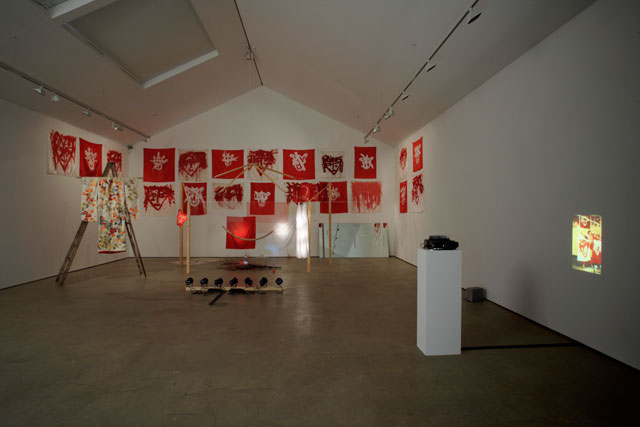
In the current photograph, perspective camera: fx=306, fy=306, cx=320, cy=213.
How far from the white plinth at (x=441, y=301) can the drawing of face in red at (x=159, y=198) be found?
23.0 feet

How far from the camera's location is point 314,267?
6219 millimetres

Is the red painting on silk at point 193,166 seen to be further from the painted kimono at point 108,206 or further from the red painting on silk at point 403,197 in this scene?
the red painting on silk at point 403,197

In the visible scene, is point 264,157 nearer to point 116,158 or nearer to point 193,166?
point 193,166

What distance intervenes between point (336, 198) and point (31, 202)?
5.78m

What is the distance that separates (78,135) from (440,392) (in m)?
7.22

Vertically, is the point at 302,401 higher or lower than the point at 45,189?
lower

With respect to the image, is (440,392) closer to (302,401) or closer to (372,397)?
(372,397)

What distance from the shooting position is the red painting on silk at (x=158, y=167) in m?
7.67

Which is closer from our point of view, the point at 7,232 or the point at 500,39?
the point at 500,39

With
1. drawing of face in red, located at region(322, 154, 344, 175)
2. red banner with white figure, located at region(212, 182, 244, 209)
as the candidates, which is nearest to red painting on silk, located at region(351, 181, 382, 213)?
drawing of face in red, located at region(322, 154, 344, 175)

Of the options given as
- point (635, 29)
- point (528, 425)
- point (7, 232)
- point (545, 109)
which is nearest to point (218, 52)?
point (7, 232)

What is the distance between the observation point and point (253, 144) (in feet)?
25.4

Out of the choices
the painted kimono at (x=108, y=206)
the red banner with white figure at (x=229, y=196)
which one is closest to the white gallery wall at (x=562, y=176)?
the red banner with white figure at (x=229, y=196)

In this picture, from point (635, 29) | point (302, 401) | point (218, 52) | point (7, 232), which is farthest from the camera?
point (218, 52)
